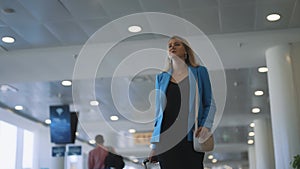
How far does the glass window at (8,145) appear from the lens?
38.6ft

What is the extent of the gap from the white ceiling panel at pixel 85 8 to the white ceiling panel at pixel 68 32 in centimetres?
32

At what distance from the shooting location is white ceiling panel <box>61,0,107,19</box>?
5.64m

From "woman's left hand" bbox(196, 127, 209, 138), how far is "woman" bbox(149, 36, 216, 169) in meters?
0.05

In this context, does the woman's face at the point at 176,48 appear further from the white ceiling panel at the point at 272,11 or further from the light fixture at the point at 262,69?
the light fixture at the point at 262,69

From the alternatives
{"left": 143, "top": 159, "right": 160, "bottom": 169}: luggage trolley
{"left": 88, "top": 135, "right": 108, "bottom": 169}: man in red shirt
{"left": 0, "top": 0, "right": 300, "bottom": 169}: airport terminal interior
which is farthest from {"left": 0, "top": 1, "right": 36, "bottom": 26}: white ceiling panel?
{"left": 143, "top": 159, "right": 160, "bottom": 169}: luggage trolley

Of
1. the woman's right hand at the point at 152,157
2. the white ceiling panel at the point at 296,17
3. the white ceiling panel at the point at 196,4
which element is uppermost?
the white ceiling panel at the point at 196,4

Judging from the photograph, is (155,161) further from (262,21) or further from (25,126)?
(25,126)

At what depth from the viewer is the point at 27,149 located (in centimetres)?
1366

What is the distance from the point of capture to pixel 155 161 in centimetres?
186

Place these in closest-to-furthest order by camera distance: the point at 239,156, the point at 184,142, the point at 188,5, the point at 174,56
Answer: the point at 184,142
the point at 174,56
the point at 188,5
the point at 239,156

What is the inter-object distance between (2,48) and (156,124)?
5961 millimetres

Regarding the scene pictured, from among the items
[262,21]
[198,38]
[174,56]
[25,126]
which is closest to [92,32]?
[198,38]

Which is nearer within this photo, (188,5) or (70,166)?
(188,5)

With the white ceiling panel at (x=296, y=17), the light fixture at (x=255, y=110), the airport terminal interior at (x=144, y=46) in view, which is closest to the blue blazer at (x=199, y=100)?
the airport terminal interior at (x=144, y=46)
